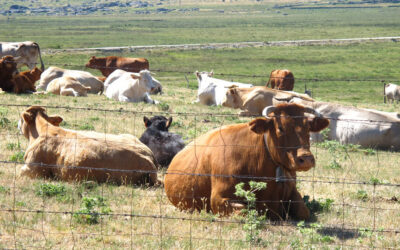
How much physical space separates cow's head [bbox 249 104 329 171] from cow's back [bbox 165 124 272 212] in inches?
9.1

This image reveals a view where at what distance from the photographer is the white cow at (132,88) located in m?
23.6

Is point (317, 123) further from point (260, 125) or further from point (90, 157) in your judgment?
point (90, 157)

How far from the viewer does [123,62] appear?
3988 cm

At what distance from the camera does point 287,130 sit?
8.02m

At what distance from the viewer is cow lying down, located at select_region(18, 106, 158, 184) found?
9.72 meters

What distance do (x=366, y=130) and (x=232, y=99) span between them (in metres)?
7.47

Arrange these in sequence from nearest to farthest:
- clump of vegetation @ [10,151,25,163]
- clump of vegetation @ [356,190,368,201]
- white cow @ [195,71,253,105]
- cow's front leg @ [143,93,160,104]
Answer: clump of vegetation @ [356,190,368,201], clump of vegetation @ [10,151,25,163], cow's front leg @ [143,93,160,104], white cow @ [195,71,253,105]

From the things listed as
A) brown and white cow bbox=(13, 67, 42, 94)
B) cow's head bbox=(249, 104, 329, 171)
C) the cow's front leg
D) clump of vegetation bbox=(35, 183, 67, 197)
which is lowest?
the cow's front leg

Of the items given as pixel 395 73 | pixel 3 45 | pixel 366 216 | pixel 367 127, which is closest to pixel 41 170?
pixel 366 216

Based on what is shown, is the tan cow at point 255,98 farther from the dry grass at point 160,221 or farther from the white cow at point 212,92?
the dry grass at point 160,221

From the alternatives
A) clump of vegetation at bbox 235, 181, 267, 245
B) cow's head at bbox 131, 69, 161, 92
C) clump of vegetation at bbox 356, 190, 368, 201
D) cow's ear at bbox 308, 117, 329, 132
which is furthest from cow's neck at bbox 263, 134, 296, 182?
cow's head at bbox 131, 69, 161, 92

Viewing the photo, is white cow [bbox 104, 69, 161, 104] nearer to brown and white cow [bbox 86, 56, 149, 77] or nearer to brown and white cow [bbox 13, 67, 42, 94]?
brown and white cow [bbox 13, 67, 42, 94]

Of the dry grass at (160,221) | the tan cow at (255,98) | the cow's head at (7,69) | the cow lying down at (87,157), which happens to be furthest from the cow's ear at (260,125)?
the cow's head at (7,69)

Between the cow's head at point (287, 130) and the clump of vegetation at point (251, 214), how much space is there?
0.52 m
